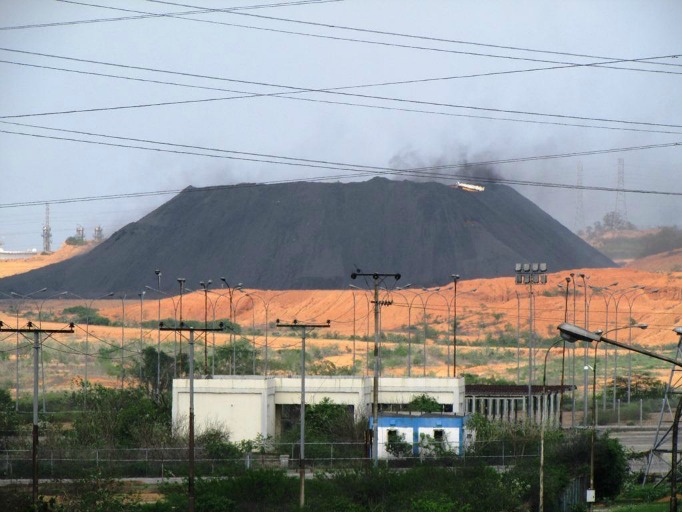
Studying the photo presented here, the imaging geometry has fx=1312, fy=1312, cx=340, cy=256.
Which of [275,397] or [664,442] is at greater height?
[275,397]

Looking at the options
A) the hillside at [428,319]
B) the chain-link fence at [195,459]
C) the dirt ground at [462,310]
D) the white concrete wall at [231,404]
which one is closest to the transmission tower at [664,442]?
the chain-link fence at [195,459]

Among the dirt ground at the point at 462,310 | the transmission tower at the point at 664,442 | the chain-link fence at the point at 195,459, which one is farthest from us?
the dirt ground at the point at 462,310

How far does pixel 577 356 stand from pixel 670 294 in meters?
33.8

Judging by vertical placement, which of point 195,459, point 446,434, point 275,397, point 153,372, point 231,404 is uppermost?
point 153,372

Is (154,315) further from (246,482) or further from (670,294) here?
(246,482)

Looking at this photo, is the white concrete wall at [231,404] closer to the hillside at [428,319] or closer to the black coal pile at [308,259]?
the hillside at [428,319]

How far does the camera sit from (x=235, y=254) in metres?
192

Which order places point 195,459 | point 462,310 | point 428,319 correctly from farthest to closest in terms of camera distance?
point 462,310
point 428,319
point 195,459

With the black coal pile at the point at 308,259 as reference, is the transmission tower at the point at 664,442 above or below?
below

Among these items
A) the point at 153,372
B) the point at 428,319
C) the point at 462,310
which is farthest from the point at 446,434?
the point at 462,310

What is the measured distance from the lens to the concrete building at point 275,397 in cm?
7094

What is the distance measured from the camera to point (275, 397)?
74.1m

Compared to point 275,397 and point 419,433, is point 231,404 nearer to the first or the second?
point 275,397

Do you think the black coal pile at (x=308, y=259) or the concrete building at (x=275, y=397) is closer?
the concrete building at (x=275, y=397)
